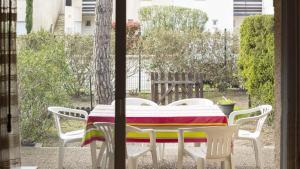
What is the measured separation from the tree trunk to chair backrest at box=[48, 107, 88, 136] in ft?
0.62

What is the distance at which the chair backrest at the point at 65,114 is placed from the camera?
12.0ft

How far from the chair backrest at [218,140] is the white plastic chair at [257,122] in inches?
16.0

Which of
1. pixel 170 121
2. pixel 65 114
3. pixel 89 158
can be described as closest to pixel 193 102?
pixel 170 121

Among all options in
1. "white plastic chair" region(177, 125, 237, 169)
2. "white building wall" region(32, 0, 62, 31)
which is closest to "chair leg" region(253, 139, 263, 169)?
"white plastic chair" region(177, 125, 237, 169)

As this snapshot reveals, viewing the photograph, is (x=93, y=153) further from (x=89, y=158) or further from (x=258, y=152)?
(x=258, y=152)

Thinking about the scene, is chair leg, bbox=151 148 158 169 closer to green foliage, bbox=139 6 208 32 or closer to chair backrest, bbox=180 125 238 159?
chair backrest, bbox=180 125 238 159

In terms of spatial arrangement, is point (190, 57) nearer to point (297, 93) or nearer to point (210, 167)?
point (210, 167)

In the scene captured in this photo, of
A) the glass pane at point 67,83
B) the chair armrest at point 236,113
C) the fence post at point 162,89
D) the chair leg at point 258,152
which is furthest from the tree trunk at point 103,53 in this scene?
the chair leg at point 258,152

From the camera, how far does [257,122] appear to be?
4398 mm

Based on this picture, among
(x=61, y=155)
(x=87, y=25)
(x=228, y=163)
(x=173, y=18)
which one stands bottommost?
(x=228, y=163)

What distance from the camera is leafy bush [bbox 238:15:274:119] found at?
14.7 ft

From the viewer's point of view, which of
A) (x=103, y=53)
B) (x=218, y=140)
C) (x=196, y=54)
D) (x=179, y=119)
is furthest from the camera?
(x=196, y=54)

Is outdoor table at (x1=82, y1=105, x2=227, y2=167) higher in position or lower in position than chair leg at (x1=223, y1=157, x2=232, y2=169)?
higher

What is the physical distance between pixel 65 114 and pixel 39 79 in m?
0.36
